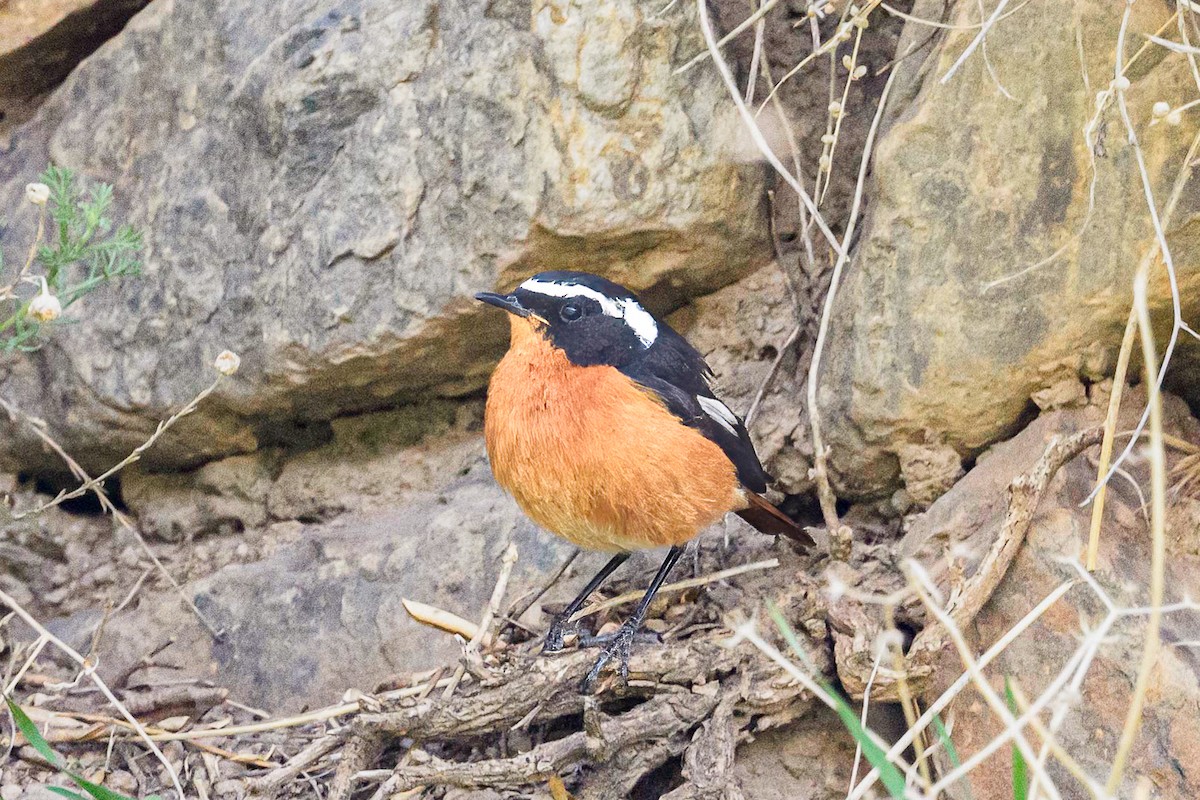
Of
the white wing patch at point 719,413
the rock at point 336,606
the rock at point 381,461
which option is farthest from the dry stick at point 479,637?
the rock at point 381,461

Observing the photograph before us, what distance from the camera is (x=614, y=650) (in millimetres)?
3748

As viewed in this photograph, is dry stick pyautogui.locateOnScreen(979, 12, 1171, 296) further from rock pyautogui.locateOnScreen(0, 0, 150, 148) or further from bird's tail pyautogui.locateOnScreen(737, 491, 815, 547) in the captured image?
rock pyautogui.locateOnScreen(0, 0, 150, 148)

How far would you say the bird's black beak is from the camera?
390 cm

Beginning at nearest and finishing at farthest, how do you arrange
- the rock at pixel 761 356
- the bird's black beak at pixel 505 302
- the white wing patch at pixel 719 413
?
the bird's black beak at pixel 505 302 → the white wing patch at pixel 719 413 → the rock at pixel 761 356

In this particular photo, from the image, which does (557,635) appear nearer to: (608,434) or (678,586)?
(678,586)

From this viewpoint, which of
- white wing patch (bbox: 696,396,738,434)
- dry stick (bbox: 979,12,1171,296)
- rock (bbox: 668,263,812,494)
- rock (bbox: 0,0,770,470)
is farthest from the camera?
rock (bbox: 668,263,812,494)

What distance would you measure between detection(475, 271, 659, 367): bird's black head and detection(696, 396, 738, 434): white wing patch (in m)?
0.29

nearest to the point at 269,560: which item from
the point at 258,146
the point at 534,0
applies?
Answer: the point at 258,146

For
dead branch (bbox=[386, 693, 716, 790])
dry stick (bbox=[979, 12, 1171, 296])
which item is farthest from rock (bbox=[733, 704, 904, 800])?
dry stick (bbox=[979, 12, 1171, 296])

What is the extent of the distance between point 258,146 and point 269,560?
1.66 meters

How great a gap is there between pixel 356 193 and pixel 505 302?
98cm

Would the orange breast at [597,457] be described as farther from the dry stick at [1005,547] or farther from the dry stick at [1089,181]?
the dry stick at [1089,181]

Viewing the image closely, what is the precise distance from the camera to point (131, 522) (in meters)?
5.24

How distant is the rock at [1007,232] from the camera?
11.9 feet
